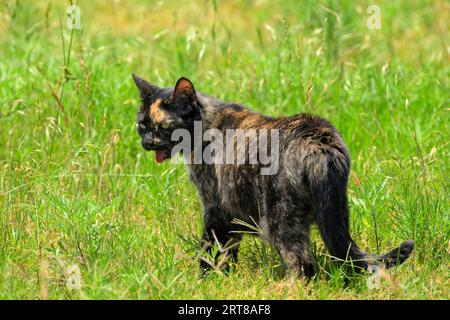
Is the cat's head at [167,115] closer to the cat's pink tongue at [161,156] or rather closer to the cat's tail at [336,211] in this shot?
the cat's pink tongue at [161,156]

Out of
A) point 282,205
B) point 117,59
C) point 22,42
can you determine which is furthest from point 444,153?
point 22,42

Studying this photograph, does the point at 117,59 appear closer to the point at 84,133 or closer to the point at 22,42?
the point at 22,42

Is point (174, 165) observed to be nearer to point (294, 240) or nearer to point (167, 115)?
point (167, 115)

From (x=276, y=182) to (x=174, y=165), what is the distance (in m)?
1.50

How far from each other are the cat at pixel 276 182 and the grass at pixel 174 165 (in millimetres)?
171

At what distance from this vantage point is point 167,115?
5145 mm

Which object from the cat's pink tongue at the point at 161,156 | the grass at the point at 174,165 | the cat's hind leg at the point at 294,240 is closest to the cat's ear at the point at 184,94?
the cat's pink tongue at the point at 161,156

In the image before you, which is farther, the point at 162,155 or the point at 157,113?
the point at 162,155

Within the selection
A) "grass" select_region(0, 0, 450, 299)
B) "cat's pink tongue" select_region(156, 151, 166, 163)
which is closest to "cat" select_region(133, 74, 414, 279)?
"cat's pink tongue" select_region(156, 151, 166, 163)

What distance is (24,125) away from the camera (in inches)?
261

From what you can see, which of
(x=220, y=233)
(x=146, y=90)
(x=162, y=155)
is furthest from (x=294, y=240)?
(x=146, y=90)

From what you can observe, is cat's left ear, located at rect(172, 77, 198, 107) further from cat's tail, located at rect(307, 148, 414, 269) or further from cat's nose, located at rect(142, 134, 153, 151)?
cat's tail, located at rect(307, 148, 414, 269)

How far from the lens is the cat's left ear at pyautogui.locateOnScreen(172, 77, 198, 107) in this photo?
199 inches
